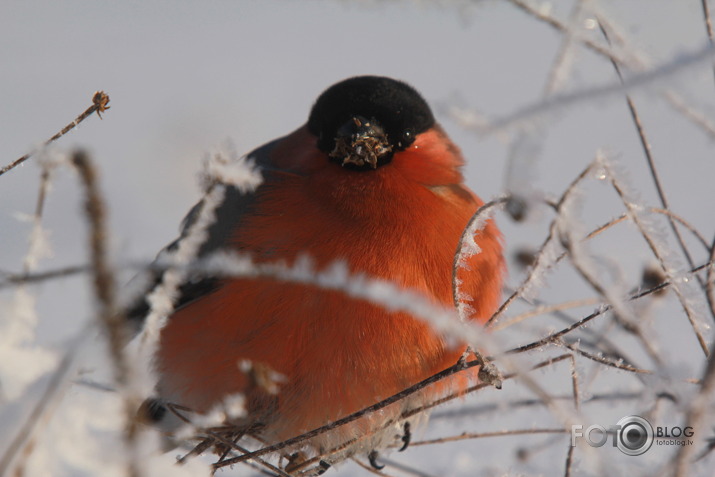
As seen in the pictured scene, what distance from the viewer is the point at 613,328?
7.25ft

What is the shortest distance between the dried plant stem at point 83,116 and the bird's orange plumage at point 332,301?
904 millimetres

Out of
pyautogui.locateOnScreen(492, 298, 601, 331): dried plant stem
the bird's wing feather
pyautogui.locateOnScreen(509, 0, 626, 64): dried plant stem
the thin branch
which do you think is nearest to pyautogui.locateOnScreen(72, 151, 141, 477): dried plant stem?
the thin branch

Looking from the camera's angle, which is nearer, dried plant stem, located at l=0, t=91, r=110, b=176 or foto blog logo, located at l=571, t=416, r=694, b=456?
dried plant stem, located at l=0, t=91, r=110, b=176

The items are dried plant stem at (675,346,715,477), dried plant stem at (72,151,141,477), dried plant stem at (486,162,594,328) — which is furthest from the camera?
dried plant stem at (486,162,594,328)

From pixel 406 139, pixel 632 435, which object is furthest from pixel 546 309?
pixel 406 139

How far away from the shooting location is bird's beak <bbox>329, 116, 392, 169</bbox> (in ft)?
7.89

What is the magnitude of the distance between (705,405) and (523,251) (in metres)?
1.55

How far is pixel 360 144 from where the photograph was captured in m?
2.40

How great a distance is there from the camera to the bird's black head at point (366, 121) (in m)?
2.42

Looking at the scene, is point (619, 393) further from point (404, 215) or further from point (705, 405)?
point (705, 405)

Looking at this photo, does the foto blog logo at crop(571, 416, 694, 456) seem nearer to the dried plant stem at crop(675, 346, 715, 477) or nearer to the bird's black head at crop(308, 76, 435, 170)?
the dried plant stem at crop(675, 346, 715, 477)

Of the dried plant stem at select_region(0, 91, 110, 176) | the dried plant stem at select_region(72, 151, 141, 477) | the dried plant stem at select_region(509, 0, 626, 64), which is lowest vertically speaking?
the dried plant stem at select_region(72, 151, 141, 477)

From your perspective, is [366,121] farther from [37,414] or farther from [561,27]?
[37,414]

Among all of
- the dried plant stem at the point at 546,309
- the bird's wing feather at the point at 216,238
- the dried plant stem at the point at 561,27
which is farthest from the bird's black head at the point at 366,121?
the dried plant stem at the point at 561,27
